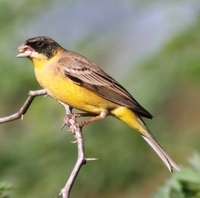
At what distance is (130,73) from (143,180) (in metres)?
1.38

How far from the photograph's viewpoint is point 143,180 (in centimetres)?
752

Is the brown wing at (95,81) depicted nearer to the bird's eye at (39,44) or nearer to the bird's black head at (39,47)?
the bird's black head at (39,47)

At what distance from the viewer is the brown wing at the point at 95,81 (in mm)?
5887

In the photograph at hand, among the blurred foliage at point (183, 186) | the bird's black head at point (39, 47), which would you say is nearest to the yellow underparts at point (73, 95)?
the bird's black head at point (39, 47)

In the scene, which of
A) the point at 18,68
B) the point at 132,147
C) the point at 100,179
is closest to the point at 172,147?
the point at 132,147

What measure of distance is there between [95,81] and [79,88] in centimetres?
38

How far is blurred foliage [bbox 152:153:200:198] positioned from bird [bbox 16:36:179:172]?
2076 millimetres

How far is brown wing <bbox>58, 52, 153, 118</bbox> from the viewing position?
5.89 m

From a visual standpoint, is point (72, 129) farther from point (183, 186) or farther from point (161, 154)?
point (183, 186)

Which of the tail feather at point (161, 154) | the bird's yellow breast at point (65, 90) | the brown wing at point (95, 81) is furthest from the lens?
the brown wing at point (95, 81)

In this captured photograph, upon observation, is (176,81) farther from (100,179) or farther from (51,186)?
(51,186)

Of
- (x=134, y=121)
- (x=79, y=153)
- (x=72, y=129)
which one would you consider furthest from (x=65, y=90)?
(x=79, y=153)

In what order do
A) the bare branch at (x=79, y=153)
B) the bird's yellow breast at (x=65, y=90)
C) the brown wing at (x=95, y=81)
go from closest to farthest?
the bare branch at (x=79, y=153) → the bird's yellow breast at (x=65, y=90) → the brown wing at (x=95, y=81)

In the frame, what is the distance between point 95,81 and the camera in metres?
6.21
